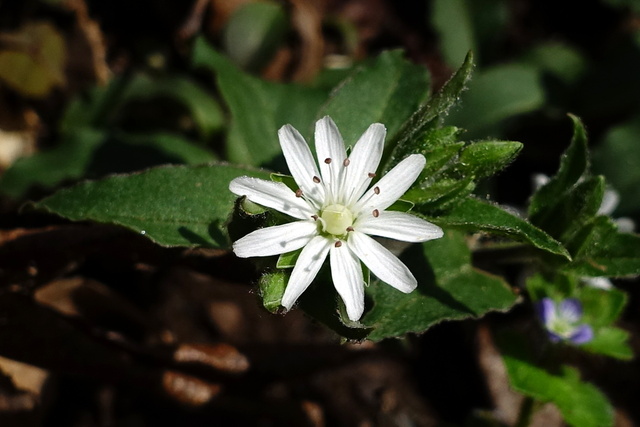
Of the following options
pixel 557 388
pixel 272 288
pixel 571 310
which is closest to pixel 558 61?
pixel 571 310

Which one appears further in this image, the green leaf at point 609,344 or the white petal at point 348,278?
the green leaf at point 609,344

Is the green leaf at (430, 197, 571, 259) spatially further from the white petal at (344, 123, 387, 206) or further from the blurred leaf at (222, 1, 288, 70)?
the blurred leaf at (222, 1, 288, 70)

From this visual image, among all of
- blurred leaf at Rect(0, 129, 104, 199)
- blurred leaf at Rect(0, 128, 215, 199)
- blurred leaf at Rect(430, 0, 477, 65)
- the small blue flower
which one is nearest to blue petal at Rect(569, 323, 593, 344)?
the small blue flower

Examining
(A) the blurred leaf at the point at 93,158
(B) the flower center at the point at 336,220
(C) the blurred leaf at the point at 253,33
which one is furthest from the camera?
(C) the blurred leaf at the point at 253,33

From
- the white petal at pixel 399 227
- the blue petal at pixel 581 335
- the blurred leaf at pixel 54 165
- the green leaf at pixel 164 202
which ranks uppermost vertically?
the white petal at pixel 399 227

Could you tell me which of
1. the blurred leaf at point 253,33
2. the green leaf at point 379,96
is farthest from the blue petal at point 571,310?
the blurred leaf at point 253,33

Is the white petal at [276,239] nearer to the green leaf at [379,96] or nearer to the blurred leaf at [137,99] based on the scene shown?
the green leaf at [379,96]

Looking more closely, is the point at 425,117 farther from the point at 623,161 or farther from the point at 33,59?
the point at 33,59
